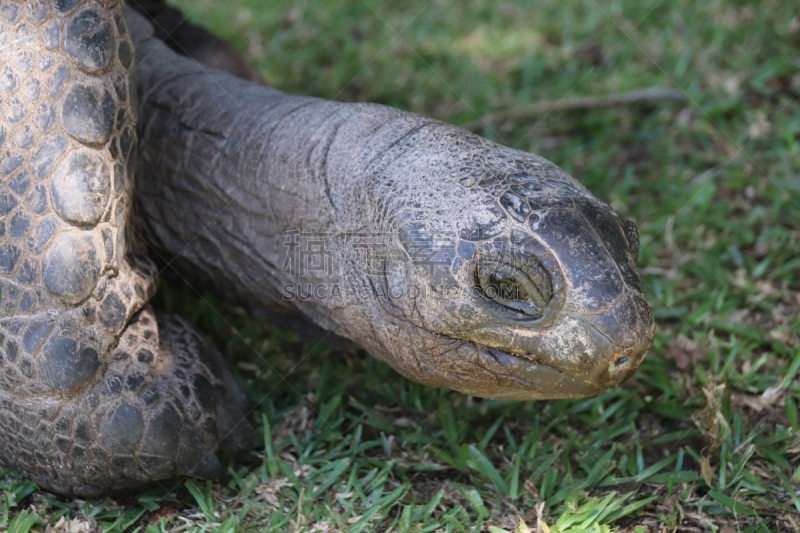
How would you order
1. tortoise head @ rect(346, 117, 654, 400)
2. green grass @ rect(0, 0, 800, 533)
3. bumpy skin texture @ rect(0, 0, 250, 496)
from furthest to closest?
green grass @ rect(0, 0, 800, 533) → bumpy skin texture @ rect(0, 0, 250, 496) → tortoise head @ rect(346, 117, 654, 400)

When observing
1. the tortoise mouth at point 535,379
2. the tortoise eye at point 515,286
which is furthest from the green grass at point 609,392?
the tortoise eye at point 515,286

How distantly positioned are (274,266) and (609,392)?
1.17 m

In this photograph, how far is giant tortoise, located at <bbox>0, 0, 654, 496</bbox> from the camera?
2049 millimetres

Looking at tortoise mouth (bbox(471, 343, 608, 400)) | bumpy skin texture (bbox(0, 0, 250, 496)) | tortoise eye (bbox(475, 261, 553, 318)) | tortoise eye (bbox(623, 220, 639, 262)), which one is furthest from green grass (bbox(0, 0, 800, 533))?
tortoise eye (bbox(623, 220, 639, 262))

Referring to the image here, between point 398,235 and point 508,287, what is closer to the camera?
point 508,287

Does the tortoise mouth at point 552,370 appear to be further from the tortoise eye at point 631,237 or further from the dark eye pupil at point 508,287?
the tortoise eye at point 631,237

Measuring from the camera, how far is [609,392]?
9.19ft

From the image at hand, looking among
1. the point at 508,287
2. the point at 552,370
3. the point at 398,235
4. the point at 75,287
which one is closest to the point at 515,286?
the point at 508,287

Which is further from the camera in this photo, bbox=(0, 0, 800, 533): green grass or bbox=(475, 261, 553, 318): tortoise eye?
bbox=(0, 0, 800, 533): green grass

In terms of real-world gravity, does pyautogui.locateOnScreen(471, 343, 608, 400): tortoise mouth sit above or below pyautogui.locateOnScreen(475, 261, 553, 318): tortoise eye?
below

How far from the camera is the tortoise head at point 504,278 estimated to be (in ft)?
6.58

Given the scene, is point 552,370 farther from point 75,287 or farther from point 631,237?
point 75,287

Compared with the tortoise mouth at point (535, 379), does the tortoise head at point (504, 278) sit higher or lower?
higher

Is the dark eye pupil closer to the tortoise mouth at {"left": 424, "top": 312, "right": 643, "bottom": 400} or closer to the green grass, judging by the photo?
the tortoise mouth at {"left": 424, "top": 312, "right": 643, "bottom": 400}
